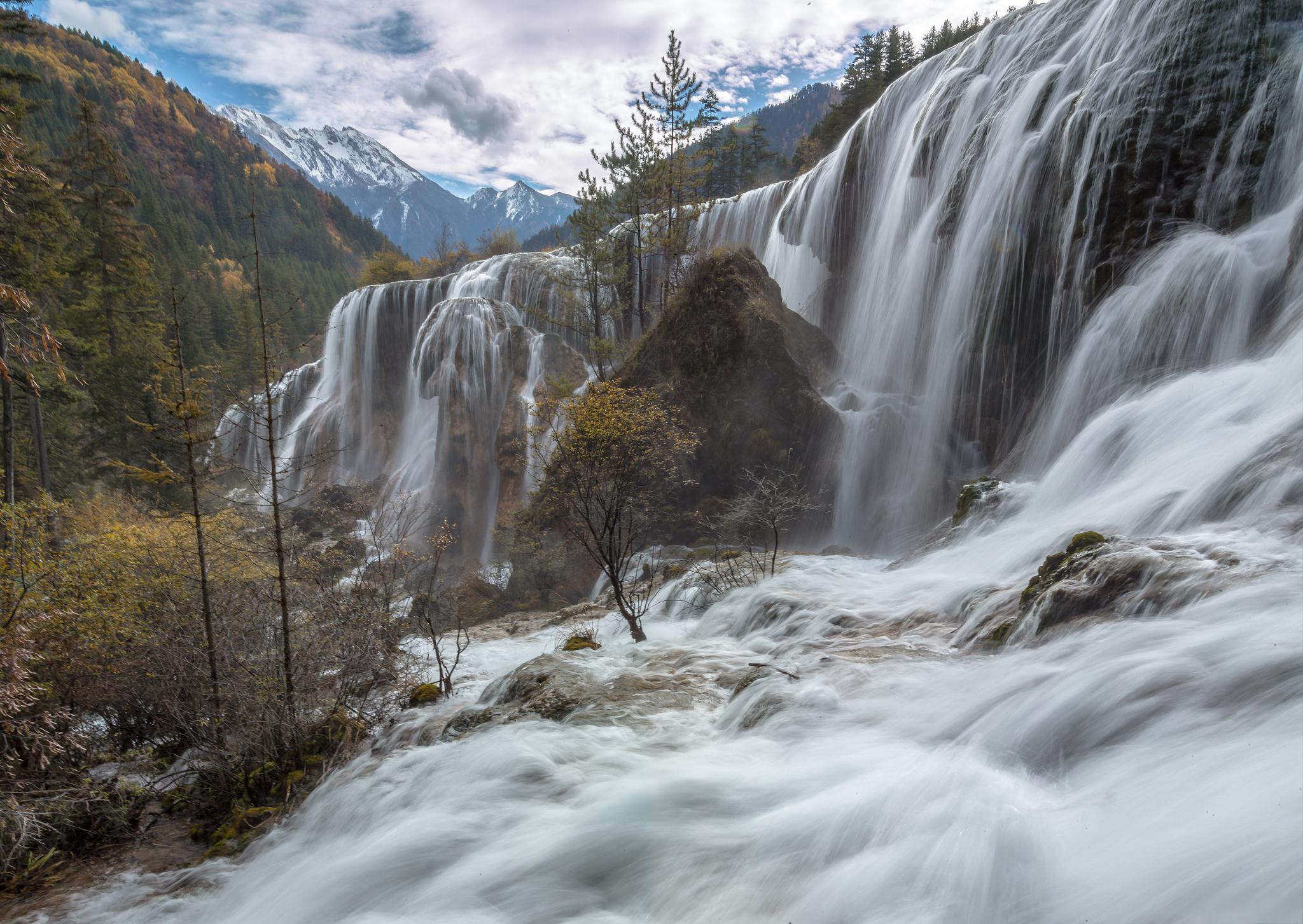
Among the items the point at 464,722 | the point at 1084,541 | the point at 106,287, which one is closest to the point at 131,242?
the point at 106,287

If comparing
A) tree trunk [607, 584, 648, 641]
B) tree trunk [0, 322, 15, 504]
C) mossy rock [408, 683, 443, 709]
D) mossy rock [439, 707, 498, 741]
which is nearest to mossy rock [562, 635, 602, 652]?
tree trunk [607, 584, 648, 641]

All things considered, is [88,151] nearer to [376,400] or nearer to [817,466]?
[376,400]

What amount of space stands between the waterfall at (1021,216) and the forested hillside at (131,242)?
13056mm

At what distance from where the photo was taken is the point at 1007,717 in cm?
433

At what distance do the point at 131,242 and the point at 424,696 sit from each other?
92.5 ft

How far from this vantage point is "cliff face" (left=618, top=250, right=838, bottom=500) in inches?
647

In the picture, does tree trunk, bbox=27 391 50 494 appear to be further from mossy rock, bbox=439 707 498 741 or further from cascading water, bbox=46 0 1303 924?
mossy rock, bbox=439 707 498 741

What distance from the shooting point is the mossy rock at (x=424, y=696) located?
7.89 m

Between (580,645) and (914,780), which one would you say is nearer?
(914,780)

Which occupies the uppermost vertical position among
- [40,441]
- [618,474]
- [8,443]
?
[40,441]

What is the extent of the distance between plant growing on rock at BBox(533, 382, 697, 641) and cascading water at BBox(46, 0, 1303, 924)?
157cm

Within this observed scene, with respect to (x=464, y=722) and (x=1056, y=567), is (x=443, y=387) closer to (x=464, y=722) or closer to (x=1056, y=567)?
(x=464, y=722)

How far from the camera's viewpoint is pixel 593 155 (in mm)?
21656

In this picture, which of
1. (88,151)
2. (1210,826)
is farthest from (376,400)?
(1210,826)
